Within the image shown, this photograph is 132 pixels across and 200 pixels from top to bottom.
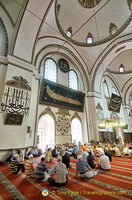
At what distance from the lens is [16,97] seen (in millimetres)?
4891

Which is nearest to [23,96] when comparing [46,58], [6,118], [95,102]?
[6,118]

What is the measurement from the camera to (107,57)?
9477 millimetres

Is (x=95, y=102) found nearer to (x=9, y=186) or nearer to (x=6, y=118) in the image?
(x=6, y=118)

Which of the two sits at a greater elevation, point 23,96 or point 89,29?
point 89,29

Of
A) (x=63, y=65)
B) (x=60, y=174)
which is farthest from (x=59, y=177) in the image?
(x=63, y=65)

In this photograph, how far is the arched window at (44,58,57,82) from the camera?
783cm

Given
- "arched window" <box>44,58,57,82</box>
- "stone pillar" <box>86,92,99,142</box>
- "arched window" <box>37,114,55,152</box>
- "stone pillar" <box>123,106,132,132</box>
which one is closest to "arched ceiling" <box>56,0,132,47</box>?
"arched window" <box>44,58,57,82</box>

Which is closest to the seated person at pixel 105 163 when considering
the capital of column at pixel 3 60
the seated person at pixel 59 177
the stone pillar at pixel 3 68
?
the seated person at pixel 59 177

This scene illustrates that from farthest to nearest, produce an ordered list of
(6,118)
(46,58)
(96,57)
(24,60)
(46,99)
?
(96,57) < (46,58) < (46,99) < (24,60) < (6,118)

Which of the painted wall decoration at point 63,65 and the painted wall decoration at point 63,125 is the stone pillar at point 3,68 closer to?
the painted wall decoration at point 63,125

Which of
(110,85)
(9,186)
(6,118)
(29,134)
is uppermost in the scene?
(110,85)

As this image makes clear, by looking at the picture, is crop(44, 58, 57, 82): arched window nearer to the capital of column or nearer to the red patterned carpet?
the capital of column

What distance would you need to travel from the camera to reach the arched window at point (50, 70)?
783cm

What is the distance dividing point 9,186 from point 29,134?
3.54 metres
